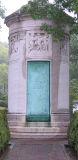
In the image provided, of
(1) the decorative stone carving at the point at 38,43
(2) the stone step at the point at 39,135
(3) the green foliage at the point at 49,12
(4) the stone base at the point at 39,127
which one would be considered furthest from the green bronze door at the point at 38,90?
(3) the green foliage at the point at 49,12

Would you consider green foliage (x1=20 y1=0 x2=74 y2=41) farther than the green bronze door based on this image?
No

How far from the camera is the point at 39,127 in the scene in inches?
502

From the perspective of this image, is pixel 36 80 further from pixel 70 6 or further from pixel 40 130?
pixel 70 6

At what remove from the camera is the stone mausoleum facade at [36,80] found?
43.5 feet

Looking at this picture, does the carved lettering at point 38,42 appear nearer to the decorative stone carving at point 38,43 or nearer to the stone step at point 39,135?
the decorative stone carving at point 38,43

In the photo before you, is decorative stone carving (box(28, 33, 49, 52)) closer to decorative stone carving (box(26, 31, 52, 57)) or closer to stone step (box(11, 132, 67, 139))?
decorative stone carving (box(26, 31, 52, 57))

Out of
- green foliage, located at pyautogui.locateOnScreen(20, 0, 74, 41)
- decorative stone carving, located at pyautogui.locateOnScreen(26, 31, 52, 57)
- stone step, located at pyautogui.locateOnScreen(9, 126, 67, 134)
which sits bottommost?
stone step, located at pyautogui.locateOnScreen(9, 126, 67, 134)

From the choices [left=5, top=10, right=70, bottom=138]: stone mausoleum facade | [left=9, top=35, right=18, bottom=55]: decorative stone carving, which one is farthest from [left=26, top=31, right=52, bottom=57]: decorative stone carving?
[left=9, top=35, right=18, bottom=55]: decorative stone carving

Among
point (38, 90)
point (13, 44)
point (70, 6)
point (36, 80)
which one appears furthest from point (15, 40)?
point (70, 6)

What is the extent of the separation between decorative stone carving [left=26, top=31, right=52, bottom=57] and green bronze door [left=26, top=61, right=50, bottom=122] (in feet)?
1.68

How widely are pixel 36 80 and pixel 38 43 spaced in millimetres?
1732

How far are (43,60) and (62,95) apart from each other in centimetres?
187

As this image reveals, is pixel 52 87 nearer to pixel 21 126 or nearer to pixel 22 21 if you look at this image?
pixel 21 126

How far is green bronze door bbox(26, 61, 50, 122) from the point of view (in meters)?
13.3
